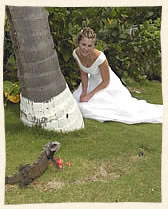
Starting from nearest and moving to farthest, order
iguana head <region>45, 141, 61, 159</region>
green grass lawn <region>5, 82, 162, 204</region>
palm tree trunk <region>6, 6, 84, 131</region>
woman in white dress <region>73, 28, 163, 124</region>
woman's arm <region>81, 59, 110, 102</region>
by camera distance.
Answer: green grass lawn <region>5, 82, 162, 204</region>, iguana head <region>45, 141, 61, 159</region>, palm tree trunk <region>6, 6, 84, 131</region>, woman in white dress <region>73, 28, 163, 124</region>, woman's arm <region>81, 59, 110, 102</region>

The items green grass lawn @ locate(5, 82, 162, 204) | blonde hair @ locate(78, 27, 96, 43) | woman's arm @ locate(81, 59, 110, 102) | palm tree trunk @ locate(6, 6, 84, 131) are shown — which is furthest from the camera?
woman's arm @ locate(81, 59, 110, 102)

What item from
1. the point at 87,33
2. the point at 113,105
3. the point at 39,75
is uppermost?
the point at 87,33

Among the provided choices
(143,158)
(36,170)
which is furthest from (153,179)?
(36,170)

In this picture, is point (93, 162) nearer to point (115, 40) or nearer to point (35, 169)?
point (35, 169)

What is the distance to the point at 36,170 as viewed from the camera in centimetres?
220

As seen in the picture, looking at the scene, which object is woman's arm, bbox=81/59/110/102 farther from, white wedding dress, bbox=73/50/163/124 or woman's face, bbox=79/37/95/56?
woman's face, bbox=79/37/95/56

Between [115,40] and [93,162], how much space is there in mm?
1135

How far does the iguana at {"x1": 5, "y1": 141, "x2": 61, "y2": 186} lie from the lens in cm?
216

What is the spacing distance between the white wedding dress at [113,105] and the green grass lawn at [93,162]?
126 millimetres

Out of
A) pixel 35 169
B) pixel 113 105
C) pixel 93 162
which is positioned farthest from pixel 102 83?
pixel 35 169

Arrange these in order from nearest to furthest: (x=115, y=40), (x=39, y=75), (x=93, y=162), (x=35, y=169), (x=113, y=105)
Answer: (x=35, y=169)
(x=93, y=162)
(x=39, y=75)
(x=115, y=40)
(x=113, y=105)

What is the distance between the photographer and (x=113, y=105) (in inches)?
126

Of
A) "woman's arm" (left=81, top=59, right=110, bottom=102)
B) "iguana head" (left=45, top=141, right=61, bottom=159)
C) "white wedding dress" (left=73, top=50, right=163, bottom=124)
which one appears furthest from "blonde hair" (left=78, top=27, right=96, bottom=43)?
"iguana head" (left=45, top=141, right=61, bottom=159)

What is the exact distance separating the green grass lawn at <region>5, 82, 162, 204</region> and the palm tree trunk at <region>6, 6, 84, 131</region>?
0.09 metres
